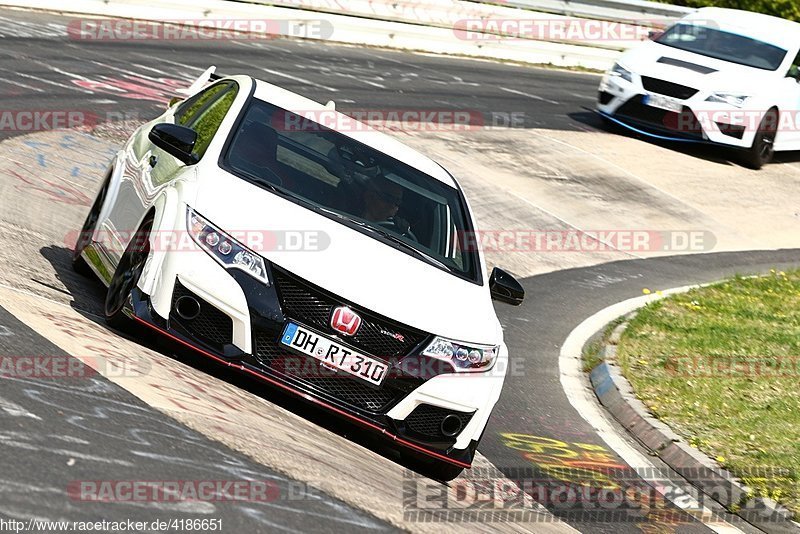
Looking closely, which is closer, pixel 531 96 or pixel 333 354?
pixel 333 354

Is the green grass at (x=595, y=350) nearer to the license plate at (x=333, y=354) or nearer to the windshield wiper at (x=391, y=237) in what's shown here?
the windshield wiper at (x=391, y=237)

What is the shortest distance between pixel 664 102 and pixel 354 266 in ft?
45.8

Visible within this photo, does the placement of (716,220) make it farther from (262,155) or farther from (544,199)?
(262,155)

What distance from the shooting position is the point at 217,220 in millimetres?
6676

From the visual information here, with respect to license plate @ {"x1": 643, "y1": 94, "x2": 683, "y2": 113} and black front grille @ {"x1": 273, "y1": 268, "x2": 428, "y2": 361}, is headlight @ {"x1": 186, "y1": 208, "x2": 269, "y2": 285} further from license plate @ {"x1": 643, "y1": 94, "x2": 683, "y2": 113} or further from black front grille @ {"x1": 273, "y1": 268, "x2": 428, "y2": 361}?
license plate @ {"x1": 643, "y1": 94, "x2": 683, "y2": 113}

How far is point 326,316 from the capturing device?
6.40 meters

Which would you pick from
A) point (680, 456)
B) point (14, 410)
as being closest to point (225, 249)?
point (14, 410)

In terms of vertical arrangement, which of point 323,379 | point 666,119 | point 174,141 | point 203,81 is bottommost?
point 666,119

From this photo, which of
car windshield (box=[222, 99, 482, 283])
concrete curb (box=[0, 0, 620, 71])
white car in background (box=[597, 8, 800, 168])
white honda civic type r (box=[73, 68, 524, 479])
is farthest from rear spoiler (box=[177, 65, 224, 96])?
concrete curb (box=[0, 0, 620, 71])

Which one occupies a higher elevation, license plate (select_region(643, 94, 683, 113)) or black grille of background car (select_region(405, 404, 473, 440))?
license plate (select_region(643, 94, 683, 113))

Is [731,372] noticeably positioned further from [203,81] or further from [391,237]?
[203,81]

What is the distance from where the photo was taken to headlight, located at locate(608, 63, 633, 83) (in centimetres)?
1989

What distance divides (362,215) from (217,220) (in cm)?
102

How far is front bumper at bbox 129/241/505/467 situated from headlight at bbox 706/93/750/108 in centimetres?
1394
